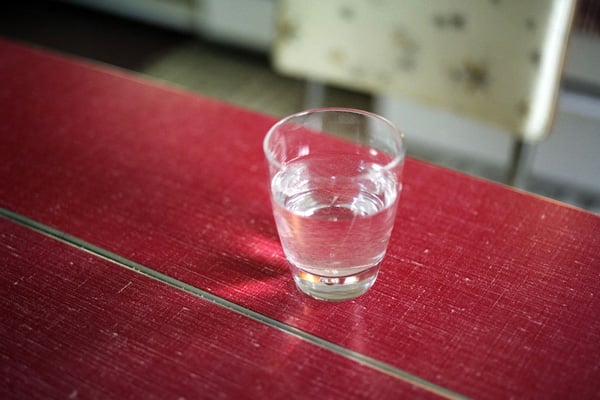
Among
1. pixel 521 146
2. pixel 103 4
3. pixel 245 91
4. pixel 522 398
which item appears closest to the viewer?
pixel 522 398

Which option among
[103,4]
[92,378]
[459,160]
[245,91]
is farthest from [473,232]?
[103,4]

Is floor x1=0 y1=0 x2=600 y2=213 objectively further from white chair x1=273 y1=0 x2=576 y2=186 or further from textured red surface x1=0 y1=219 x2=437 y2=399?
textured red surface x1=0 y1=219 x2=437 y2=399

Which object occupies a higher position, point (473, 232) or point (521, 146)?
point (473, 232)

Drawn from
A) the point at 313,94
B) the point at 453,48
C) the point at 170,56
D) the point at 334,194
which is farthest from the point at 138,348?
the point at 170,56

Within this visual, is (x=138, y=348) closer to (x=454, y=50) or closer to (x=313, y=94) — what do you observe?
(x=454, y=50)

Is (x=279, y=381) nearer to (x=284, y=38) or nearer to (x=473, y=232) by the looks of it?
(x=473, y=232)

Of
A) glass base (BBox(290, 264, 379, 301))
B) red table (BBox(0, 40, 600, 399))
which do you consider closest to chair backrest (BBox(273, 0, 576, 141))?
red table (BBox(0, 40, 600, 399))
